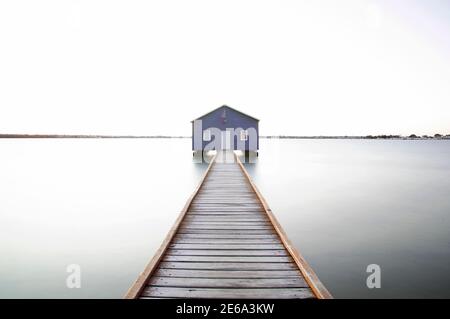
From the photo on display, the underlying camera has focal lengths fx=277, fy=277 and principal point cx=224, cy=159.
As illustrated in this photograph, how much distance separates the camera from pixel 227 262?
15.9 ft

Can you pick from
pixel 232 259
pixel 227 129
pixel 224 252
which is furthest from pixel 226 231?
pixel 227 129

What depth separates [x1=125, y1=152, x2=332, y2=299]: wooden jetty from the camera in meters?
3.93

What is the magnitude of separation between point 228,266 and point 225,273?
9.6 inches

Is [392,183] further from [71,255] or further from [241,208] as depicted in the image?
[71,255]

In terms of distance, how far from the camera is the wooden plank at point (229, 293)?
3830 millimetres

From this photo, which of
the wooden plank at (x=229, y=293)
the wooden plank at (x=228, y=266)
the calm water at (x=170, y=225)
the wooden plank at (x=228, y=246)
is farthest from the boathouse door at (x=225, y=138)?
the wooden plank at (x=229, y=293)

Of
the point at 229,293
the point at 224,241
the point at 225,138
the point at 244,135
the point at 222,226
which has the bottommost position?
the point at 229,293

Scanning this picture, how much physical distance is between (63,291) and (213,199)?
4618 mm

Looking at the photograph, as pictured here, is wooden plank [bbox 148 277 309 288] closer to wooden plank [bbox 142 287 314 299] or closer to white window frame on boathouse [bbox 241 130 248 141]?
wooden plank [bbox 142 287 314 299]

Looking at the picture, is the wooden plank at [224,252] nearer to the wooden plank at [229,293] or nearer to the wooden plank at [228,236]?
the wooden plank at [228,236]

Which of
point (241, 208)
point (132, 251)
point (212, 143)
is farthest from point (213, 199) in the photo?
point (212, 143)

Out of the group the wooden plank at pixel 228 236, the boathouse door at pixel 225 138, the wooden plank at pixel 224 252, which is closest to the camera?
the wooden plank at pixel 224 252

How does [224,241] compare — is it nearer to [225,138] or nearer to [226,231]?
[226,231]

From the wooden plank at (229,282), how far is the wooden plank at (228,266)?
0.34 m
